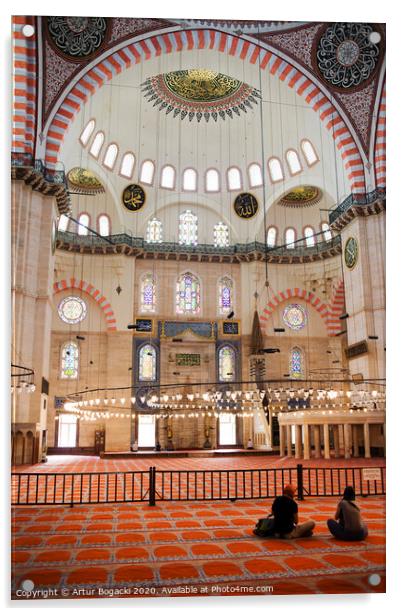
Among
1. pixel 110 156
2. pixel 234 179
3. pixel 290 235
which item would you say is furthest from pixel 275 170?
pixel 110 156

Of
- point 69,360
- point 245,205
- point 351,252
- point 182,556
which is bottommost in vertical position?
point 182,556

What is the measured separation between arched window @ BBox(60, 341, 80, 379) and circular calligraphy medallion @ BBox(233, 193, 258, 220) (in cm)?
849

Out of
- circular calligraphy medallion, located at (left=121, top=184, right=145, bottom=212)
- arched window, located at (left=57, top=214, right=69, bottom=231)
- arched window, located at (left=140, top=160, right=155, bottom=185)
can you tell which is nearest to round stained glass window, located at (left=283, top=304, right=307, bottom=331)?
circular calligraphy medallion, located at (left=121, top=184, right=145, bottom=212)

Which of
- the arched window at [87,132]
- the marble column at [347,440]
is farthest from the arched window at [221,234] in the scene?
the marble column at [347,440]

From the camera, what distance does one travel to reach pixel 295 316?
72.8 ft

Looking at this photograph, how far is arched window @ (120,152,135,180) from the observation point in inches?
795

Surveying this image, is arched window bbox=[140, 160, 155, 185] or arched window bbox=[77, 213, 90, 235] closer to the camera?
arched window bbox=[140, 160, 155, 185]

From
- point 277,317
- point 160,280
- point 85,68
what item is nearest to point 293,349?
point 277,317

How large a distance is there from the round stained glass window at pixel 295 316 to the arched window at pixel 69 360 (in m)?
8.67

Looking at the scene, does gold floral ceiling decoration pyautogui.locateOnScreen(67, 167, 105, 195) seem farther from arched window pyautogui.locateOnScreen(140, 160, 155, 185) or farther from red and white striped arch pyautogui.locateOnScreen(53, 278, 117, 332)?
red and white striped arch pyautogui.locateOnScreen(53, 278, 117, 332)

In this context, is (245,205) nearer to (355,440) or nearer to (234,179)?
(234,179)

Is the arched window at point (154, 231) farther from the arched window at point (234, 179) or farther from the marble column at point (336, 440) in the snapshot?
the marble column at point (336, 440)

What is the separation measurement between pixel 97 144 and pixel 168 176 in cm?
323
